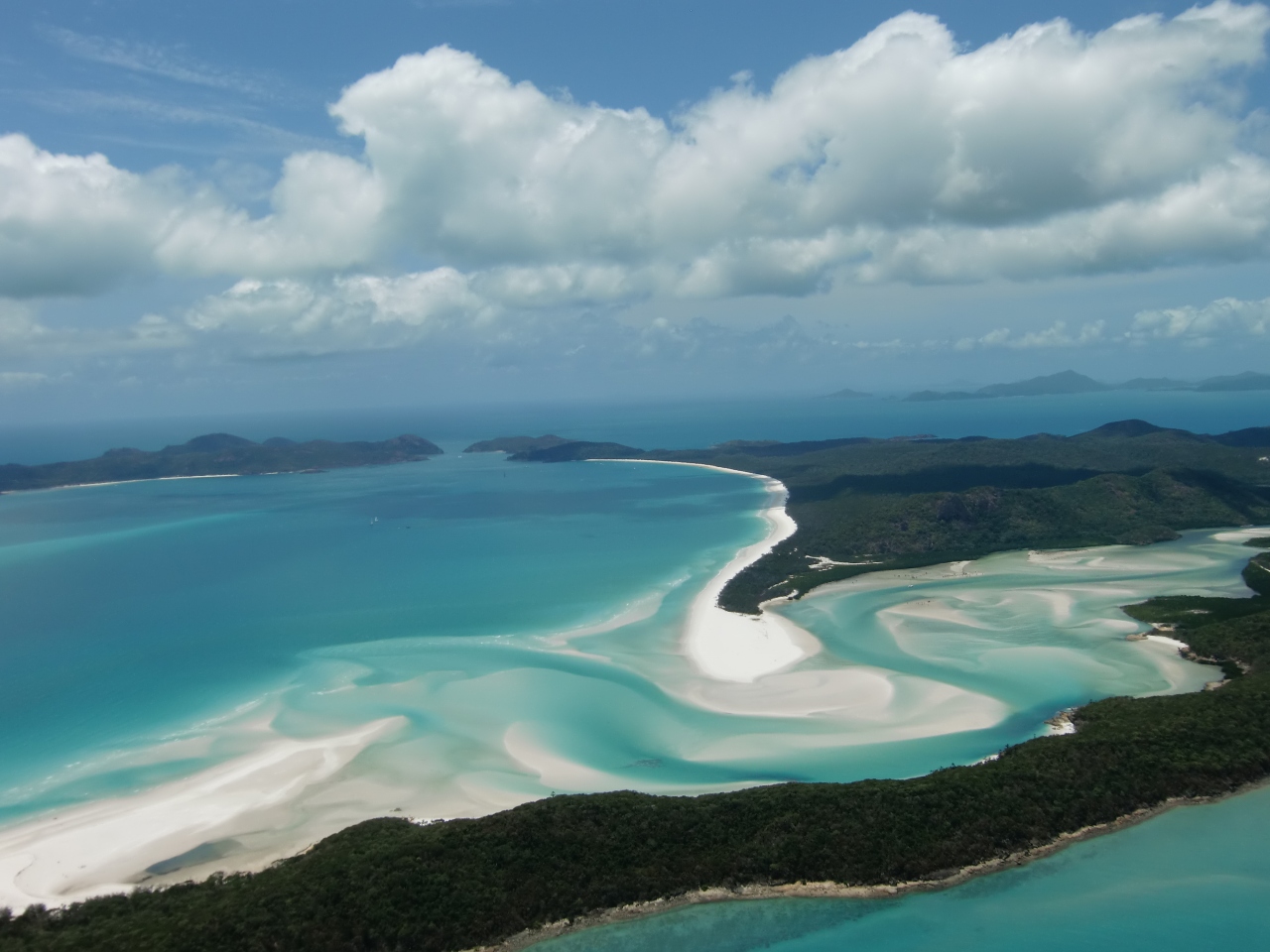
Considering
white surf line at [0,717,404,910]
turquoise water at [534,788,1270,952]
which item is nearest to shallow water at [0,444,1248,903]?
white surf line at [0,717,404,910]

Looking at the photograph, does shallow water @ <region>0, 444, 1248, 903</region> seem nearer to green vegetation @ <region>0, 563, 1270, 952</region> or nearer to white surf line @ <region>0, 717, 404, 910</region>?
white surf line @ <region>0, 717, 404, 910</region>

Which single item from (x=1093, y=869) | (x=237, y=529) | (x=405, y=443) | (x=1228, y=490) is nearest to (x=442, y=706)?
(x=1093, y=869)

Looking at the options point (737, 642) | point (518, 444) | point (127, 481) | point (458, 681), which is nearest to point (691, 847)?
point (458, 681)

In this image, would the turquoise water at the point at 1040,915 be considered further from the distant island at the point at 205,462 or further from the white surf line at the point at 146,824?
the distant island at the point at 205,462

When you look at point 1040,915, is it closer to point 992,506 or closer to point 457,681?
point 457,681

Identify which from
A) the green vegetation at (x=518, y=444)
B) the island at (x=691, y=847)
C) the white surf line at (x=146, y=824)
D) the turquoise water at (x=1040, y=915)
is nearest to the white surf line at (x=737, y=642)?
the island at (x=691, y=847)

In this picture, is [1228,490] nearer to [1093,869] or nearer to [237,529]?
[1093,869]
